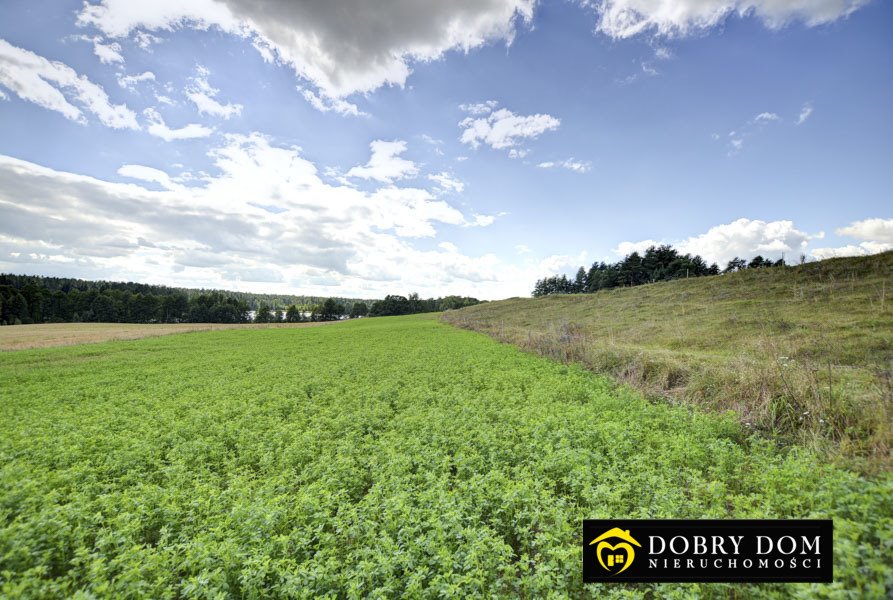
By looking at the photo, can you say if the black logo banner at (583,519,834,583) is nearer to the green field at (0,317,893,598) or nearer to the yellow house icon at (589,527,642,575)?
the yellow house icon at (589,527,642,575)

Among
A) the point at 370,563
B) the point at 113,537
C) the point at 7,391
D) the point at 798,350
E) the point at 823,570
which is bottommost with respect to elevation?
the point at 7,391

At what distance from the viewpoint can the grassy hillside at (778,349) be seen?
7.95 m

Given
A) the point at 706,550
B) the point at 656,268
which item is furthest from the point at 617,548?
the point at 656,268

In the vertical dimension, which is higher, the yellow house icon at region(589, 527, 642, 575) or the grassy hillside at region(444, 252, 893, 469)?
the grassy hillside at region(444, 252, 893, 469)

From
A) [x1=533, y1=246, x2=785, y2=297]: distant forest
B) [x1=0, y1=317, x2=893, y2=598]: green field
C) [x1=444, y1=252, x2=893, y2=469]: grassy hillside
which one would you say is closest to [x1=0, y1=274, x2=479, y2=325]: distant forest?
[x1=533, y1=246, x2=785, y2=297]: distant forest

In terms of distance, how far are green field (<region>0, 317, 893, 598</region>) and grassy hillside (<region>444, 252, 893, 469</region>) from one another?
47.0 inches

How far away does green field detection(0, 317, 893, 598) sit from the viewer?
14.3 ft

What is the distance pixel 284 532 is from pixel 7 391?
20.8 m

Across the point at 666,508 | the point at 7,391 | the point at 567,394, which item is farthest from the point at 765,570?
the point at 7,391

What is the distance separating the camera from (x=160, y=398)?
14.1 m

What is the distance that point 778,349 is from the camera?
15.3 m

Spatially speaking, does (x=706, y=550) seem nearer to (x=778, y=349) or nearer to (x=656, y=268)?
(x=778, y=349)

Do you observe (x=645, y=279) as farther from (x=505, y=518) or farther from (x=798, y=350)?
Result: (x=505, y=518)

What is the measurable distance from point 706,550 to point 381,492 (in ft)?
16.7
